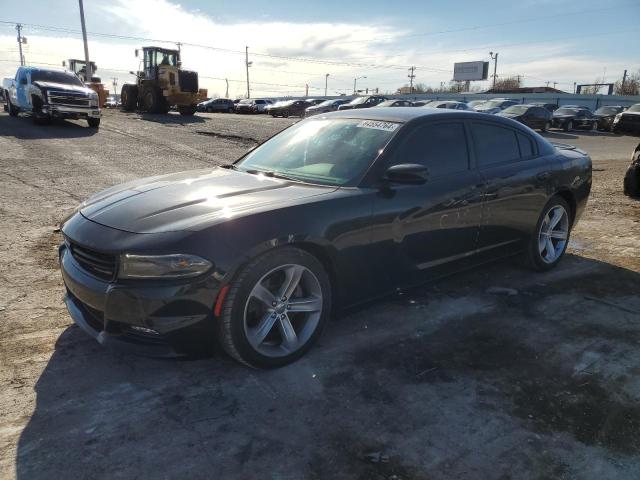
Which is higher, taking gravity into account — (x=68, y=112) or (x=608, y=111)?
(x=608, y=111)

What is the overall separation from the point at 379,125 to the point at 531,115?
24455mm

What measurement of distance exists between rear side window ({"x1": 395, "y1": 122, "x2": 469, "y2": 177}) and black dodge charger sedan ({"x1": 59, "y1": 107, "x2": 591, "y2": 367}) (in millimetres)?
12

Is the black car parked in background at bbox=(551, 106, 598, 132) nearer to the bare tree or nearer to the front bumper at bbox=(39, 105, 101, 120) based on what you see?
the front bumper at bbox=(39, 105, 101, 120)

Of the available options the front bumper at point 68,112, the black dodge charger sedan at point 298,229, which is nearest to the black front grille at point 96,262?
the black dodge charger sedan at point 298,229

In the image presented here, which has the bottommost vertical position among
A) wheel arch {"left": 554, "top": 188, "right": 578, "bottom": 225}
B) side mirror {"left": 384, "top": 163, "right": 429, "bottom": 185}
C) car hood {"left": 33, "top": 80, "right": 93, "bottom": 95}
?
wheel arch {"left": 554, "top": 188, "right": 578, "bottom": 225}

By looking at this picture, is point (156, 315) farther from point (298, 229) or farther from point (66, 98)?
point (66, 98)

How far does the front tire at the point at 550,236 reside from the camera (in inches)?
188

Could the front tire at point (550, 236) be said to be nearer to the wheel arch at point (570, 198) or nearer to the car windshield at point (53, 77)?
the wheel arch at point (570, 198)

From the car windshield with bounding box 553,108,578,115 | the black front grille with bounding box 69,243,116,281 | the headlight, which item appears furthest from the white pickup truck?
the car windshield with bounding box 553,108,578,115

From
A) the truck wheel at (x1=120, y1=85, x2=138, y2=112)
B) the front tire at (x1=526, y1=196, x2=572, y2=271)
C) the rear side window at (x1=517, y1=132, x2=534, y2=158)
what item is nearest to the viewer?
the rear side window at (x1=517, y1=132, x2=534, y2=158)

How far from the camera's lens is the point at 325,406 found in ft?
8.74

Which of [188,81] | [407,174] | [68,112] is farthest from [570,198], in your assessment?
[188,81]

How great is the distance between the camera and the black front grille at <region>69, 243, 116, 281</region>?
2738 millimetres

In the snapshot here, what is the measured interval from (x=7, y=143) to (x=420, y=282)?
1306cm
